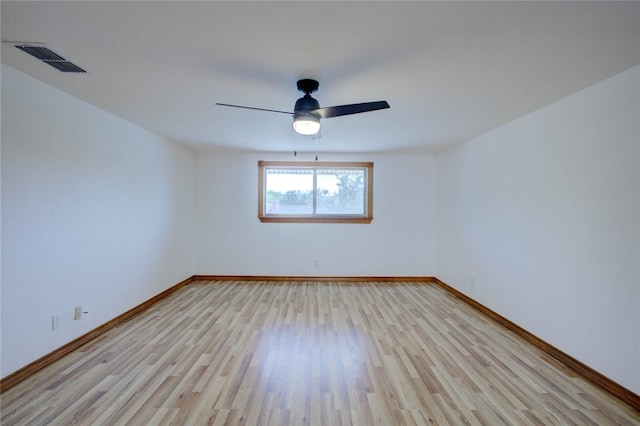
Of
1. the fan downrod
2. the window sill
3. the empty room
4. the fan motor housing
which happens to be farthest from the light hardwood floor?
the fan downrod

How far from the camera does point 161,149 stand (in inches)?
146

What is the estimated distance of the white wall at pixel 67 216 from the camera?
191 centimetres

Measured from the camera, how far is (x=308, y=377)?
2020 millimetres

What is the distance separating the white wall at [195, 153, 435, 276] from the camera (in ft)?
15.3

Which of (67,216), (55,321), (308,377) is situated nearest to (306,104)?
(308,377)

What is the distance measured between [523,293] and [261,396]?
2757 mm

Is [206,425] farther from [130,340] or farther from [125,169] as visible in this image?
[125,169]

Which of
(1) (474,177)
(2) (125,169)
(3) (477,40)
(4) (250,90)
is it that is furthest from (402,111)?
(2) (125,169)

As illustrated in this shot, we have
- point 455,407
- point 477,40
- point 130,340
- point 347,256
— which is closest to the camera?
point 477,40

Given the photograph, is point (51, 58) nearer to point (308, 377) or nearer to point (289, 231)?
point (308, 377)

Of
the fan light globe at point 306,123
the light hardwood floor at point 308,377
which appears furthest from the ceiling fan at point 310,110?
the light hardwood floor at point 308,377

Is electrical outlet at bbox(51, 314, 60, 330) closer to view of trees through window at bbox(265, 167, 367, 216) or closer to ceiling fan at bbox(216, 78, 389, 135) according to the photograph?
ceiling fan at bbox(216, 78, 389, 135)

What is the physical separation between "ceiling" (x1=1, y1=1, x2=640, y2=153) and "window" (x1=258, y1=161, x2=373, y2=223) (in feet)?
6.97

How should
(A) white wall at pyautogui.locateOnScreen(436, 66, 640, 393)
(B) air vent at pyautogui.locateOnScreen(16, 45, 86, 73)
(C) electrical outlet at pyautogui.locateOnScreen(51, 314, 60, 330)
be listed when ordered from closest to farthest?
1. (B) air vent at pyautogui.locateOnScreen(16, 45, 86, 73)
2. (A) white wall at pyautogui.locateOnScreen(436, 66, 640, 393)
3. (C) electrical outlet at pyautogui.locateOnScreen(51, 314, 60, 330)
